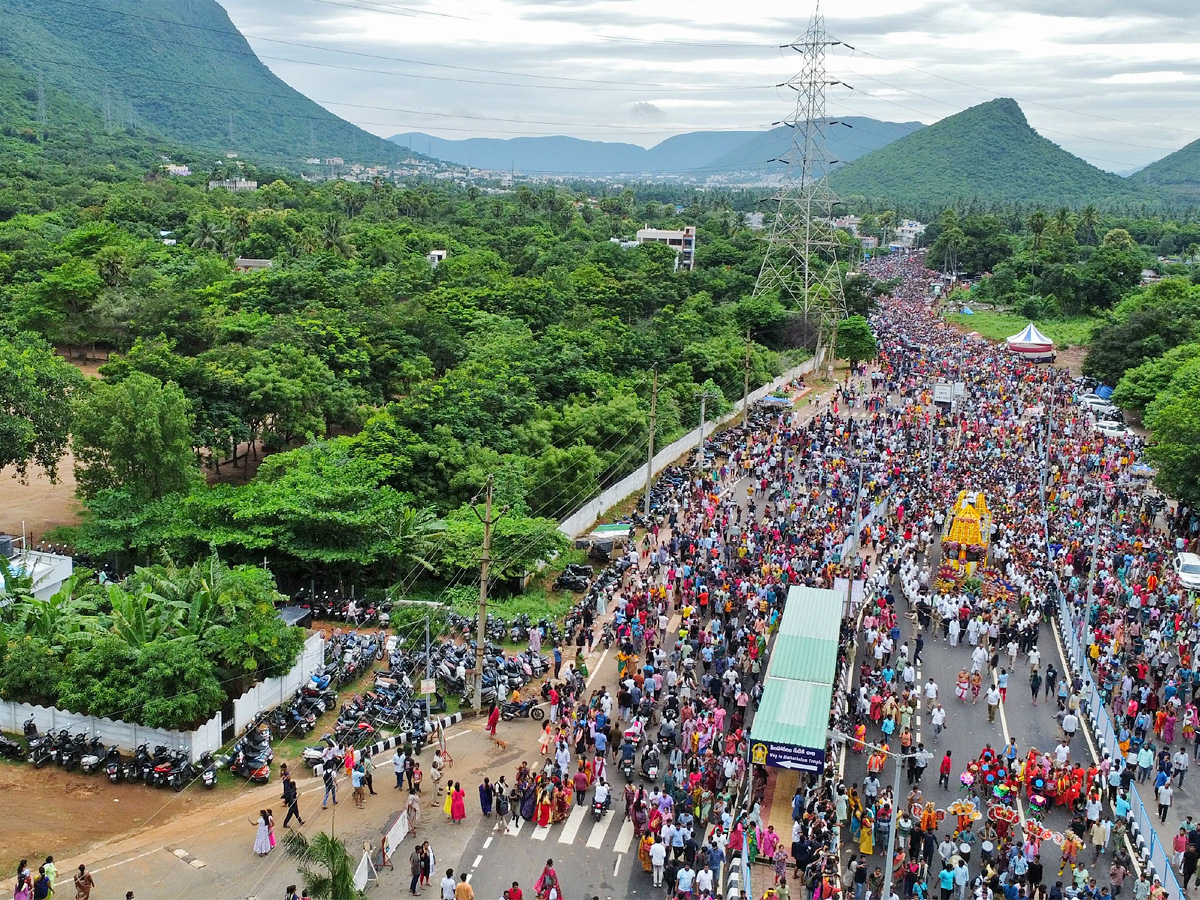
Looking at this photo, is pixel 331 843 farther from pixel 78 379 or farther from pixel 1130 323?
pixel 1130 323

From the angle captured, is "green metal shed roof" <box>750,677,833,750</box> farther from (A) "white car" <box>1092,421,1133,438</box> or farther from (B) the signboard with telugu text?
(A) "white car" <box>1092,421,1133,438</box>

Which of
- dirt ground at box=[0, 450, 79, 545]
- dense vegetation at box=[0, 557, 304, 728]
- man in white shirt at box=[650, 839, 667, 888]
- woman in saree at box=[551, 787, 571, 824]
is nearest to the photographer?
man in white shirt at box=[650, 839, 667, 888]

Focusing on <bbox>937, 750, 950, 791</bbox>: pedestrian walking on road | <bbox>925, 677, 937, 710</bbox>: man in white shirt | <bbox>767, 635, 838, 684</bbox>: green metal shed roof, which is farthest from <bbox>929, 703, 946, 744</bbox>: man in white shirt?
<bbox>767, 635, 838, 684</bbox>: green metal shed roof

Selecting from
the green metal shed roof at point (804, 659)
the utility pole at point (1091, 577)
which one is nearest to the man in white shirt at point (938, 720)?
the green metal shed roof at point (804, 659)

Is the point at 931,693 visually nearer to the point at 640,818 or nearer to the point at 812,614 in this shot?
the point at 812,614

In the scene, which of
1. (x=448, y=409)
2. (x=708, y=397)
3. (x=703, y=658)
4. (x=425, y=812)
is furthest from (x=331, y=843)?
(x=708, y=397)

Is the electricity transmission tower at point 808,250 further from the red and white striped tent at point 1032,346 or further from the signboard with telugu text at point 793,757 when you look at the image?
the signboard with telugu text at point 793,757

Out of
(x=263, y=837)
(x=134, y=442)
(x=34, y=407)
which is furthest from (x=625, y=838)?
(x=34, y=407)
